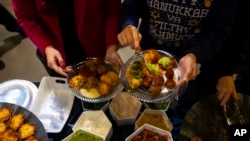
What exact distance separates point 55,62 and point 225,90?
858 mm

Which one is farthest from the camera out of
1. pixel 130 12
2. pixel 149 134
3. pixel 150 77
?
pixel 130 12

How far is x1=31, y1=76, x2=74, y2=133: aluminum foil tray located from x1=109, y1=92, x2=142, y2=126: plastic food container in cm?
22

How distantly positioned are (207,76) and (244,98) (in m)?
0.22

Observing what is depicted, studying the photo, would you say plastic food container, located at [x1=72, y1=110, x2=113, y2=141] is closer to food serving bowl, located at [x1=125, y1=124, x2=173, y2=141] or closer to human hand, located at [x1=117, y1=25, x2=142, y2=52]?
food serving bowl, located at [x1=125, y1=124, x2=173, y2=141]

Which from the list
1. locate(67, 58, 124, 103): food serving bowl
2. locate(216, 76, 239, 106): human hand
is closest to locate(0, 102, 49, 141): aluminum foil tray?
locate(67, 58, 124, 103): food serving bowl

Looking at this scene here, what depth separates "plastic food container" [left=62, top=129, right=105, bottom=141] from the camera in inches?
47.4

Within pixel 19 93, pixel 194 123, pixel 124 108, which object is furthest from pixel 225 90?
pixel 19 93

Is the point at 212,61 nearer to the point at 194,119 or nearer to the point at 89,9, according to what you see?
the point at 194,119

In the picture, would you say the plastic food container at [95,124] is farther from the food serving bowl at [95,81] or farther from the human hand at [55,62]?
the human hand at [55,62]

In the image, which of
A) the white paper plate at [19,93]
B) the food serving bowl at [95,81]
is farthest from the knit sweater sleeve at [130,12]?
the white paper plate at [19,93]

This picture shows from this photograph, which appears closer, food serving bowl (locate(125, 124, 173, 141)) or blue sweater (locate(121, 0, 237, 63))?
food serving bowl (locate(125, 124, 173, 141))

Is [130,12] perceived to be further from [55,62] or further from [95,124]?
[95,124]

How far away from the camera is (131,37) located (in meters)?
1.31

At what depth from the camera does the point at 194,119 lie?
4.21ft
